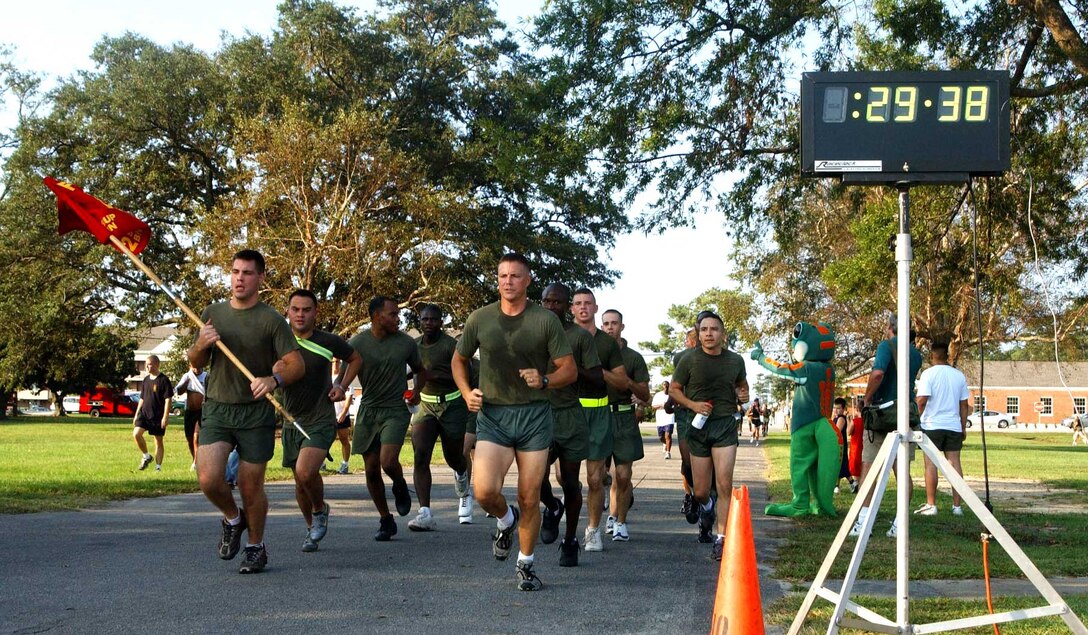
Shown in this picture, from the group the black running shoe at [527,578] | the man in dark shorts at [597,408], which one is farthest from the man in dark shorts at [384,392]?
the black running shoe at [527,578]

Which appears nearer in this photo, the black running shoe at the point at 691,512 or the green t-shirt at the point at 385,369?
the green t-shirt at the point at 385,369

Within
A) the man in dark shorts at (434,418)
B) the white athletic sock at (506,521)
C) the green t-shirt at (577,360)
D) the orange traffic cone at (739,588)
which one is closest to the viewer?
the orange traffic cone at (739,588)

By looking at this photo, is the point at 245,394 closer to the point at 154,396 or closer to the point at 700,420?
the point at 700,420

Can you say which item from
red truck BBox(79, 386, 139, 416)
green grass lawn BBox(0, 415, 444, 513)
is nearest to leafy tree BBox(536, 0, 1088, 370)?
green grass lawn BBox(0, 415, 444, 513)

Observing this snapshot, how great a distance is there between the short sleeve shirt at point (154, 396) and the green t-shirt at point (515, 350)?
40.5 ft

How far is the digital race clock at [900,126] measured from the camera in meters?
5.71

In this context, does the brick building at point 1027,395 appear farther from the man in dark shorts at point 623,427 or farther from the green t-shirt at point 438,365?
the man in dark shorts at point 623,427

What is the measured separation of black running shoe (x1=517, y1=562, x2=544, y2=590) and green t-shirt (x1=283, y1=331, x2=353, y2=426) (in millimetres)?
2673

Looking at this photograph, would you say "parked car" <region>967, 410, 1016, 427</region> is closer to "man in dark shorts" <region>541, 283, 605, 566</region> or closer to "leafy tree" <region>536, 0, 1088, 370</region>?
"leafy tree" <region>536, 0, 1088, 370</region>

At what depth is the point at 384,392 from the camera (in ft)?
35.1

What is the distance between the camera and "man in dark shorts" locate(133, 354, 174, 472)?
1880 centimetres

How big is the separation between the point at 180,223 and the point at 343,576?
35173 mm

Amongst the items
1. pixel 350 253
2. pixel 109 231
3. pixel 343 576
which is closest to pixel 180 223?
pixel 350 253

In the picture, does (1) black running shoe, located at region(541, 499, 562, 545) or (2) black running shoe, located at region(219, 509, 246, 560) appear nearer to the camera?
(2) black running shoe, located at region(219, 509, 246, 560)
